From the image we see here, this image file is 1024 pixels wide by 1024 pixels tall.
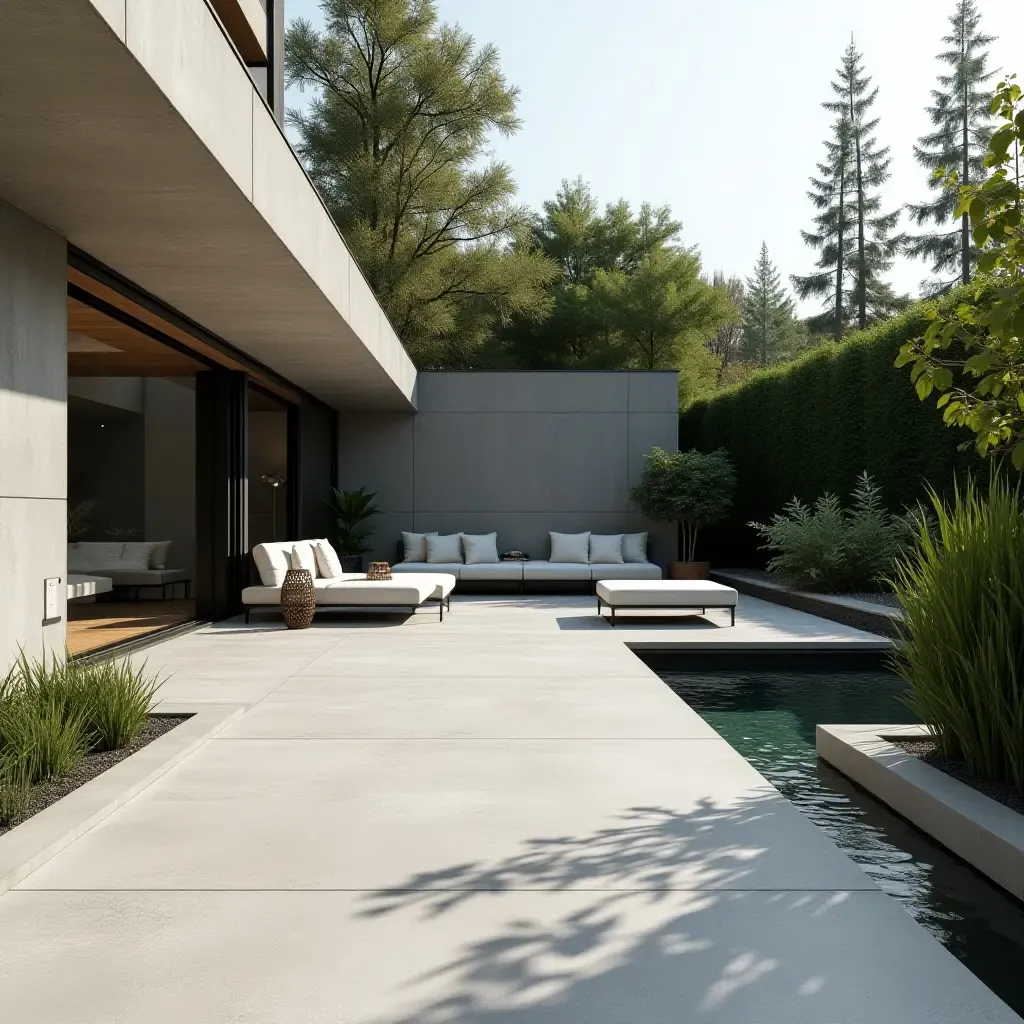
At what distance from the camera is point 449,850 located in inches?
116

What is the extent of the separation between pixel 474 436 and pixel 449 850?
11487 mm

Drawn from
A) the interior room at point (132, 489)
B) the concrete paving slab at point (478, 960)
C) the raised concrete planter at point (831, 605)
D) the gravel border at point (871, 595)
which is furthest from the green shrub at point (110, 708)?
the interior room at point (132, 489)

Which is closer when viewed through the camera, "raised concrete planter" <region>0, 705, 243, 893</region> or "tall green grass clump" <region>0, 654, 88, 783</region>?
"raised concrete planter" <region>0, 705, 243, 893</region>

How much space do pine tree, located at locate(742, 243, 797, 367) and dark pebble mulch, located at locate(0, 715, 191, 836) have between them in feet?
97.4

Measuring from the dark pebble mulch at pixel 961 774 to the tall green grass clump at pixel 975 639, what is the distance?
1.4 inches

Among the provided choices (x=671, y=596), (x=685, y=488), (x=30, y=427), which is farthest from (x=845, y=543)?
(x=30, y=427)

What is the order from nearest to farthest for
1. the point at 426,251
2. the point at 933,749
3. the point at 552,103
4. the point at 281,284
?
the point at 933,749
the point at 281,284
the point at 552,103
the point at 426,251

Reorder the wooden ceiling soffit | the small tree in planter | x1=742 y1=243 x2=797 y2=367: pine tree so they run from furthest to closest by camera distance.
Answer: x1=742 y1=243 x2=797 y2=367: pine tree < the small tree in planter < the wooden ceiling soffit

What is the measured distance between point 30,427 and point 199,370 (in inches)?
189

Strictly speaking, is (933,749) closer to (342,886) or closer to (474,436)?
(342,886)

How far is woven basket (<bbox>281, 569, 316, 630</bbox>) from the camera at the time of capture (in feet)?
29.5

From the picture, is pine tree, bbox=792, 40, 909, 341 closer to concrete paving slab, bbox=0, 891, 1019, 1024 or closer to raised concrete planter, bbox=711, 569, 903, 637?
raised concrete planter, bbox=711, 569, 903, 637

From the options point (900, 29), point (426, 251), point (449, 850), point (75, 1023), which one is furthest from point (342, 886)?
point (426, 251)

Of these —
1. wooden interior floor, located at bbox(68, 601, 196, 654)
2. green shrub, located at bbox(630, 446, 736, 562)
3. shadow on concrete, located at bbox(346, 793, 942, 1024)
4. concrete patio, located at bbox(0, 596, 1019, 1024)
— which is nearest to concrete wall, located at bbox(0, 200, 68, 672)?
concrete patio, located at bbox(0, 596, 1019, 1024)
